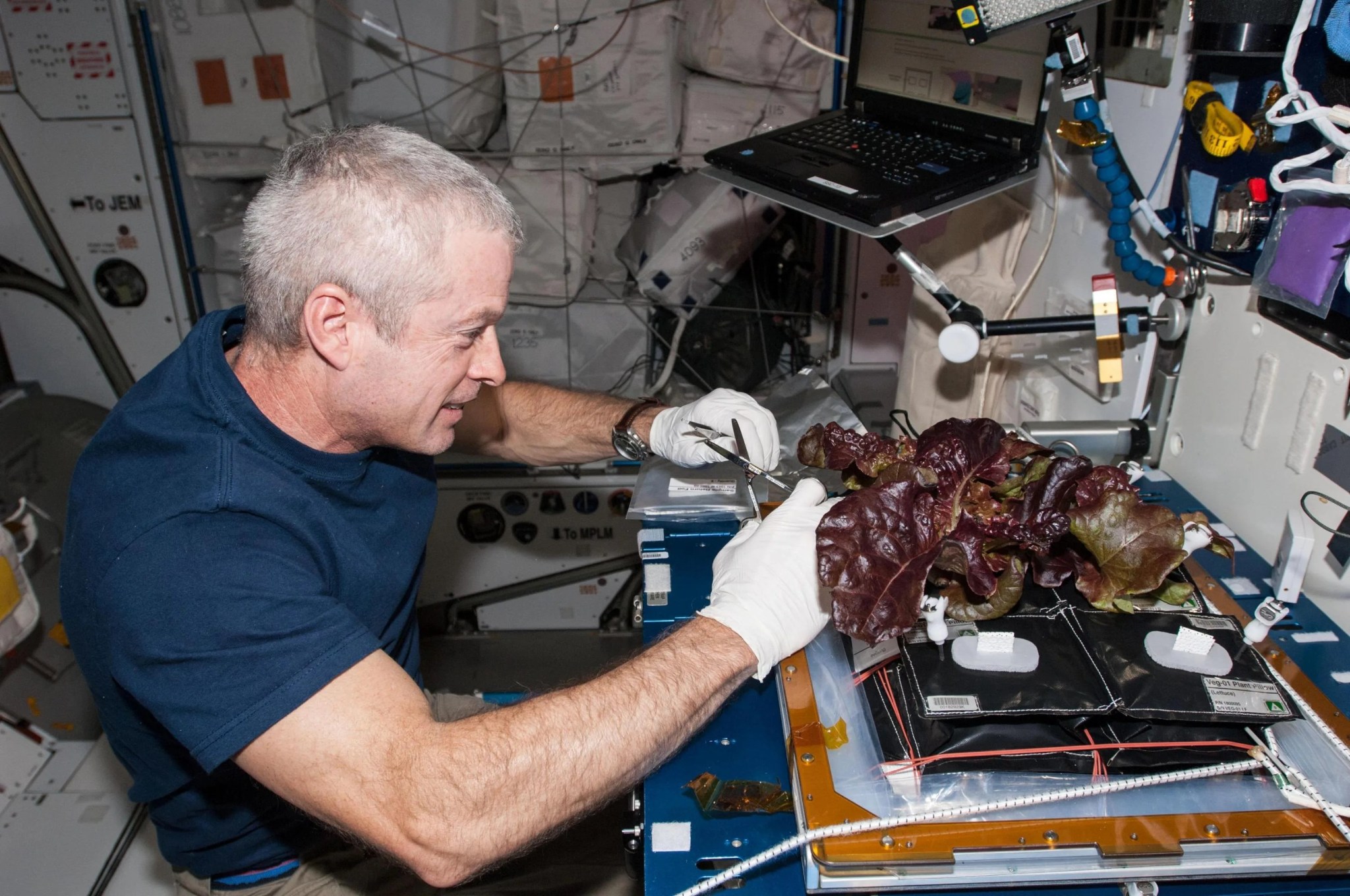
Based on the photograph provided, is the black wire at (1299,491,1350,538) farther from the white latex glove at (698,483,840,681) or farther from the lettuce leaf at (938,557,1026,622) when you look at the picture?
the white latex glove at (698,483,840,681)

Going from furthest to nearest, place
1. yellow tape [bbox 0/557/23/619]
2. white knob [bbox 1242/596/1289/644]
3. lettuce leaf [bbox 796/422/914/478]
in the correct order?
yellow tape [bbox 0/557/23/619] → lettuce leaf [bbox 796/422/914/478] → white knob [bbox 1242/596/1289/644]

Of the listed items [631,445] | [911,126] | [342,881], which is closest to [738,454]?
[631,445]

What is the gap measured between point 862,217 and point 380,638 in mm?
1195

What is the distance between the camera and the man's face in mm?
1277

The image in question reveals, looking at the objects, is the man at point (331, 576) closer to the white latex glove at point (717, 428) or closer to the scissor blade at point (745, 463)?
the scissor blade at point (745, 463)

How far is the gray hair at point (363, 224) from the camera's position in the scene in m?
1.22

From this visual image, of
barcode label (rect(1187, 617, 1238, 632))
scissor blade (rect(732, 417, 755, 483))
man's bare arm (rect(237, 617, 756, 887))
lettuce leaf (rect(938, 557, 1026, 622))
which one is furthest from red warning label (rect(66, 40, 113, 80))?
barcode label (rect(1187, 617, 1238, 632))

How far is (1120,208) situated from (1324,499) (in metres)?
0.66

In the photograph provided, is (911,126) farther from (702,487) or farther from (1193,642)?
(1193,642)

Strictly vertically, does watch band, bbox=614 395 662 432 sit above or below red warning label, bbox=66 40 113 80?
below

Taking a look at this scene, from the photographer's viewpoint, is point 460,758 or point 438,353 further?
point 438,353

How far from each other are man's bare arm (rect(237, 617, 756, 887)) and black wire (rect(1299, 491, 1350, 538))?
101 cm

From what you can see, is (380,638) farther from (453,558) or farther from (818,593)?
(453,558)

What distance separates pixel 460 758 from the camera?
1146 mm
